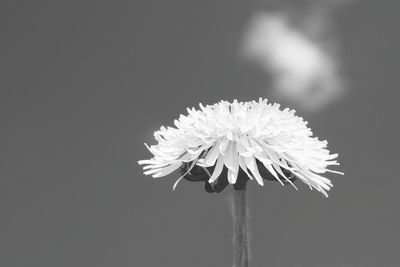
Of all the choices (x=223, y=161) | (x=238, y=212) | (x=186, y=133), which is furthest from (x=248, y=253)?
(x=186, y=133)

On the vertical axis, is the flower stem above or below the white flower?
below

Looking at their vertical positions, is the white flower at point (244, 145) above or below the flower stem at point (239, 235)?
above

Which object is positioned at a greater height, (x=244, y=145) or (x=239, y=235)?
(x=244, y=145)

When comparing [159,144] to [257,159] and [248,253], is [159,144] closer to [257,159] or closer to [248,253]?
[257,159]
